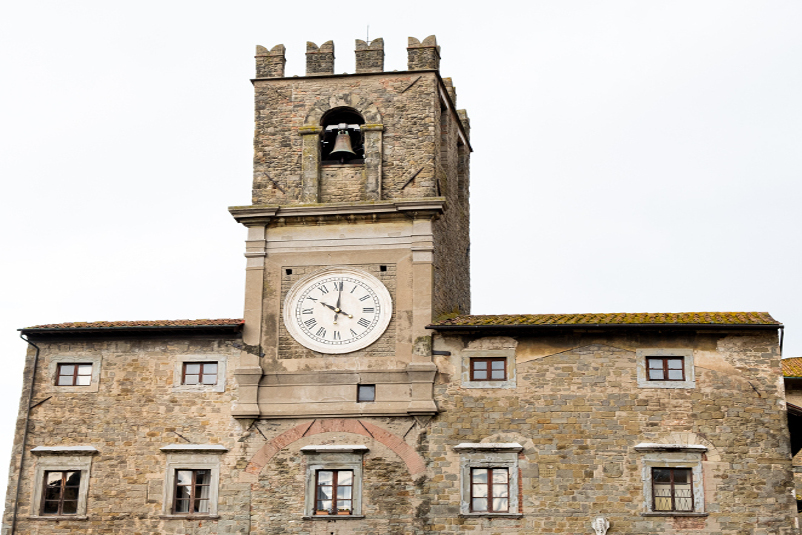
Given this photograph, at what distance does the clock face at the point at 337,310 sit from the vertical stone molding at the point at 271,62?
19.2 ft

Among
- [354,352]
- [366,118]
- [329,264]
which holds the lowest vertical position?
[354,352]

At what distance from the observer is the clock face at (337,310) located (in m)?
26.6

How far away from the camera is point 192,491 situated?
84.6 ft

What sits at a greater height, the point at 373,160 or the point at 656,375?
the point at 373,160

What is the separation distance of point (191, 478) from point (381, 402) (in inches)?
188

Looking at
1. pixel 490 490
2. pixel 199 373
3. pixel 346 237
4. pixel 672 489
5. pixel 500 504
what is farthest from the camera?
pixel 346 237

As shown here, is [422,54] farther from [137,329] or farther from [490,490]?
[490,490]

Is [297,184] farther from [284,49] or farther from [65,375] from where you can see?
[65,375]

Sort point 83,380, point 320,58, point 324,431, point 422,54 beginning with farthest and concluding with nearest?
1. point 320,58
2. point 422,54
3. point 83,380
4. point 324,431

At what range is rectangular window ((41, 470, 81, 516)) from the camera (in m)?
26.0

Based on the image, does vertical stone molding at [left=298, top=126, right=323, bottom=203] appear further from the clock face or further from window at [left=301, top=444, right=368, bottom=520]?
window at [left=301, top=444, right=368, bottom=520]

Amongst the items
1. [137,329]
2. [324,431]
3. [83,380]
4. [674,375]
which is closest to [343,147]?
[137,329]

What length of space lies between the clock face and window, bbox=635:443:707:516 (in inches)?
Answer: 268

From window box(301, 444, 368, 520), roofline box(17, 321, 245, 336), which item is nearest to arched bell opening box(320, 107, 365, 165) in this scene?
roofline box(17, 321, 245, 336)
